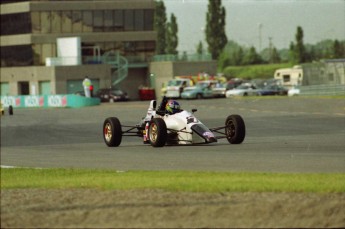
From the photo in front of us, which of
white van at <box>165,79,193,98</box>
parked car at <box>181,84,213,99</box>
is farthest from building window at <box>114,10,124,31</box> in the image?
parked car at <box>181,84,213,99</box>

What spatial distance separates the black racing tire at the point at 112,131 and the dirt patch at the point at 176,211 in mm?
13430

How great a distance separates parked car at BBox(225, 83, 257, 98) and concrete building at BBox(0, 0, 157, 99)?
13.5 metres

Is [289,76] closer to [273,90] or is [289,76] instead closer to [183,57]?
[273,90]

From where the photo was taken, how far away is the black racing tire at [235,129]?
86.5ft

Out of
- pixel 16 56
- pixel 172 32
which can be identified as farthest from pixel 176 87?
pixel 172 32

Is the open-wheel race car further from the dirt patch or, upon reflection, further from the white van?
the white van

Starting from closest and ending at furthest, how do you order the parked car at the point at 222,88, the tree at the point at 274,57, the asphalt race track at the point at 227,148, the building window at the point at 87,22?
the asphalt race track at the point at 227,148
the parked car at the point at 222,88
the tree at the point at 274,57
the building window at the point at 87,22

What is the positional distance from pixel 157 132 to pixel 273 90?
4426 cm

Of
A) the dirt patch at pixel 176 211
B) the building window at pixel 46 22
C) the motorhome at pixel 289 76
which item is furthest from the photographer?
the building window at pixel 46 22

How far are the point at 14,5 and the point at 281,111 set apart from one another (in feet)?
232

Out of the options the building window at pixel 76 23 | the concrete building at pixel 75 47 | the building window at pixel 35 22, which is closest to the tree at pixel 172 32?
the concrete building at pixel 75 47

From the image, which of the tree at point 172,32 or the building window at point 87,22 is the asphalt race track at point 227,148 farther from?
the building window at point 87,22

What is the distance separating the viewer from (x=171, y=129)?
27828mm

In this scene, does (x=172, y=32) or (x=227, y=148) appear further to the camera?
(x=172, y=32)
